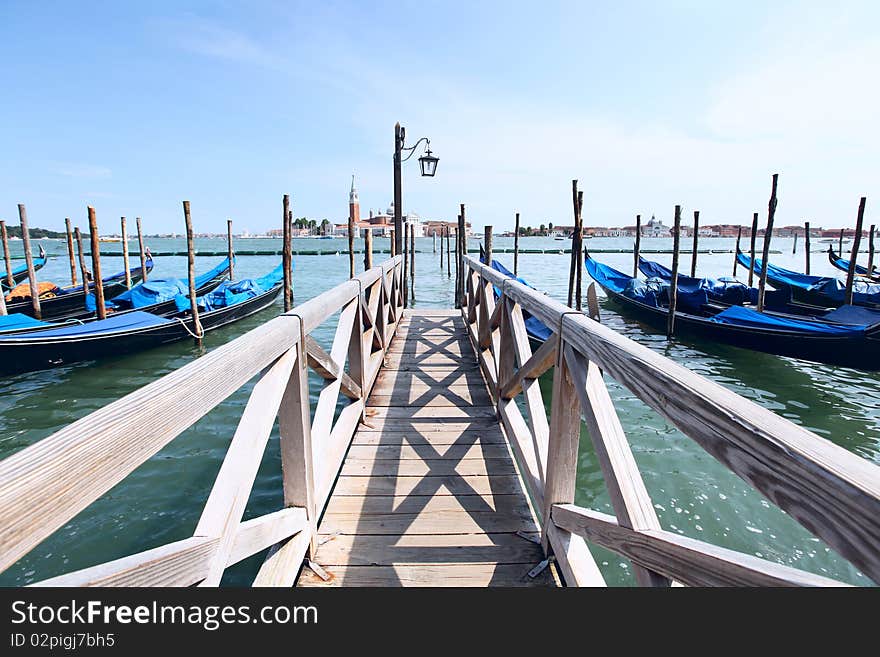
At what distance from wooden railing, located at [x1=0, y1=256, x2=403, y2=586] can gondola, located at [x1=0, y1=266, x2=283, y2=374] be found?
6.67 m

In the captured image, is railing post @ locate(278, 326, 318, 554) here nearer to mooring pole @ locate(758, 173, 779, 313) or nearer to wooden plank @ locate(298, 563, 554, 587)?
wooden plank @ locate(298, 563, 554, 587)

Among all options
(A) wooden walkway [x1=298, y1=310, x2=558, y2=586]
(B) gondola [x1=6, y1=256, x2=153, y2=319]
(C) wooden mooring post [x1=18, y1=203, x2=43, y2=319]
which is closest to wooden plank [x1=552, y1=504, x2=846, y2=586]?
(A) wooden walkway [x1=298, y1=310, x2=558, y2=586]

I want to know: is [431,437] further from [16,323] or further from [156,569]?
[16,323]

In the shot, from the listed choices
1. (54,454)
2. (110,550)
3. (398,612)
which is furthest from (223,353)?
(110,550)

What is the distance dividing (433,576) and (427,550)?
159 millimetres

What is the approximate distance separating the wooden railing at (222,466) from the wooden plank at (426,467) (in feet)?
0.55

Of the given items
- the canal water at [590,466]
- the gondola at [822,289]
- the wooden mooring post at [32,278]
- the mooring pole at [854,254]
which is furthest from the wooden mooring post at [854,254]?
the wooden mooring post at [32,278]

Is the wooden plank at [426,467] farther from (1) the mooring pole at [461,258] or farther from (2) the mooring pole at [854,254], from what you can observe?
(2) the mooring pole at [854,254]

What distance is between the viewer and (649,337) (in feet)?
31.6

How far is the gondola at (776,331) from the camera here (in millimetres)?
6293

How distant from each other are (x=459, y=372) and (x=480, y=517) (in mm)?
2207

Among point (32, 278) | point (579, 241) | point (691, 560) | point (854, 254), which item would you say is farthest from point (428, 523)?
point (32, 278)

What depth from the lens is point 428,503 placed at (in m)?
2.22

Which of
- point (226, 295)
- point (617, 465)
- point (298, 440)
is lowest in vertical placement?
point (226, 295)
